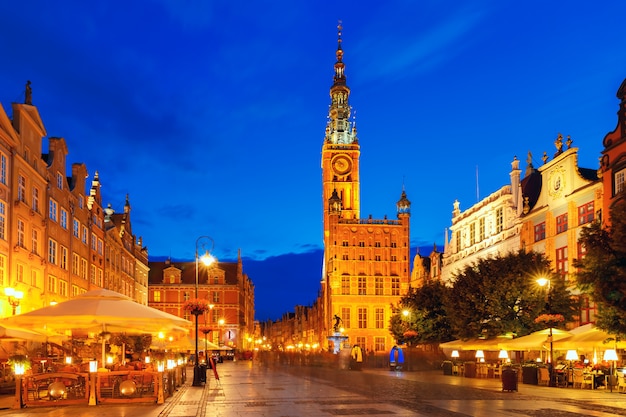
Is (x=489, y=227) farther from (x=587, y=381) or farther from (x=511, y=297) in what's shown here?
(x=587, y=381)

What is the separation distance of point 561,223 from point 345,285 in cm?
4965

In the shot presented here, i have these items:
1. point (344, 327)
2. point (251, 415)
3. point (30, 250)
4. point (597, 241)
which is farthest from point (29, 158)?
point (344, 327)

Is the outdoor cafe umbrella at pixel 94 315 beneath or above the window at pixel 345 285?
beneath

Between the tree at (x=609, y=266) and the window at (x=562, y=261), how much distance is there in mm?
17601

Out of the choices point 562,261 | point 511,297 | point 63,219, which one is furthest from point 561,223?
point 63,219

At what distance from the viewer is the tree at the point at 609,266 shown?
23.8 meters

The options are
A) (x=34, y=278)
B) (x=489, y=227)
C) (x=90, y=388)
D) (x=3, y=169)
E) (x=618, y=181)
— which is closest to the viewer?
(x=90, y=388)

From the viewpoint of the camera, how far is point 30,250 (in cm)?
3734

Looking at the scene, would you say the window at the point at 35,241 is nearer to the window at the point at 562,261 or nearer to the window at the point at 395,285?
the window at the point at 562,261

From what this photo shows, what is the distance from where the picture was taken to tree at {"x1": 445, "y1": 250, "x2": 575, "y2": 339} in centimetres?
3853

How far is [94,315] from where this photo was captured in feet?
63.8

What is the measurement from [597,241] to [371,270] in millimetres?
68115

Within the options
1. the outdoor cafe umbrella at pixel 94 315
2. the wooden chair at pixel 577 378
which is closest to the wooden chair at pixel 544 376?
the wooden chair at pixel 577 378

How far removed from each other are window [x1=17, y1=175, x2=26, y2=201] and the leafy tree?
28.7 m
